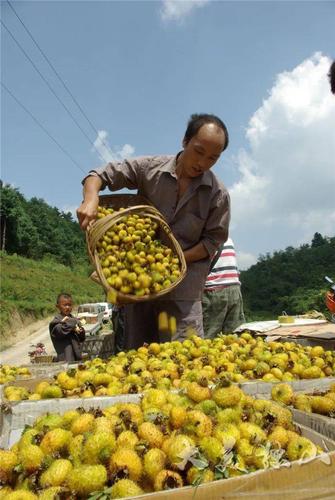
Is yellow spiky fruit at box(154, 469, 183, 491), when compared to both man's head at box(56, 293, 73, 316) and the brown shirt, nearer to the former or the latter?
the brown shirt

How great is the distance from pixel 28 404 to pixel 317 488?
4.75 ft

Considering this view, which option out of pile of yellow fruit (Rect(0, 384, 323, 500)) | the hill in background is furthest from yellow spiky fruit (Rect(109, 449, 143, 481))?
A: the hill in background

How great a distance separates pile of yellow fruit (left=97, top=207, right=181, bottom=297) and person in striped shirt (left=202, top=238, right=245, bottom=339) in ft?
7.53

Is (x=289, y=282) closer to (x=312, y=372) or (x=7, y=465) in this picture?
(x=312, y=372)

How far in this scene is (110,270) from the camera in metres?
3.91

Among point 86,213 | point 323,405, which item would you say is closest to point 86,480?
point 323,405

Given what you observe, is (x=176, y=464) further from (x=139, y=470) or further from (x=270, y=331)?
(x=270, y=331)

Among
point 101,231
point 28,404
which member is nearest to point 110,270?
point 101,231

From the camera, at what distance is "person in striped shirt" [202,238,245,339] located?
6.36 m

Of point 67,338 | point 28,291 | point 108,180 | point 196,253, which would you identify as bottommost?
point 67,338

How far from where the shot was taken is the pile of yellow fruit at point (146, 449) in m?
1.54

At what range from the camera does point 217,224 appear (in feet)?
14.4

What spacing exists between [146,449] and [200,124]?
9.51 ft

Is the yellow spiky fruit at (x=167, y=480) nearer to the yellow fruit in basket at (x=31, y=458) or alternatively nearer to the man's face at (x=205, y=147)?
the yellow fruit in basket at (x=31, y=458)
